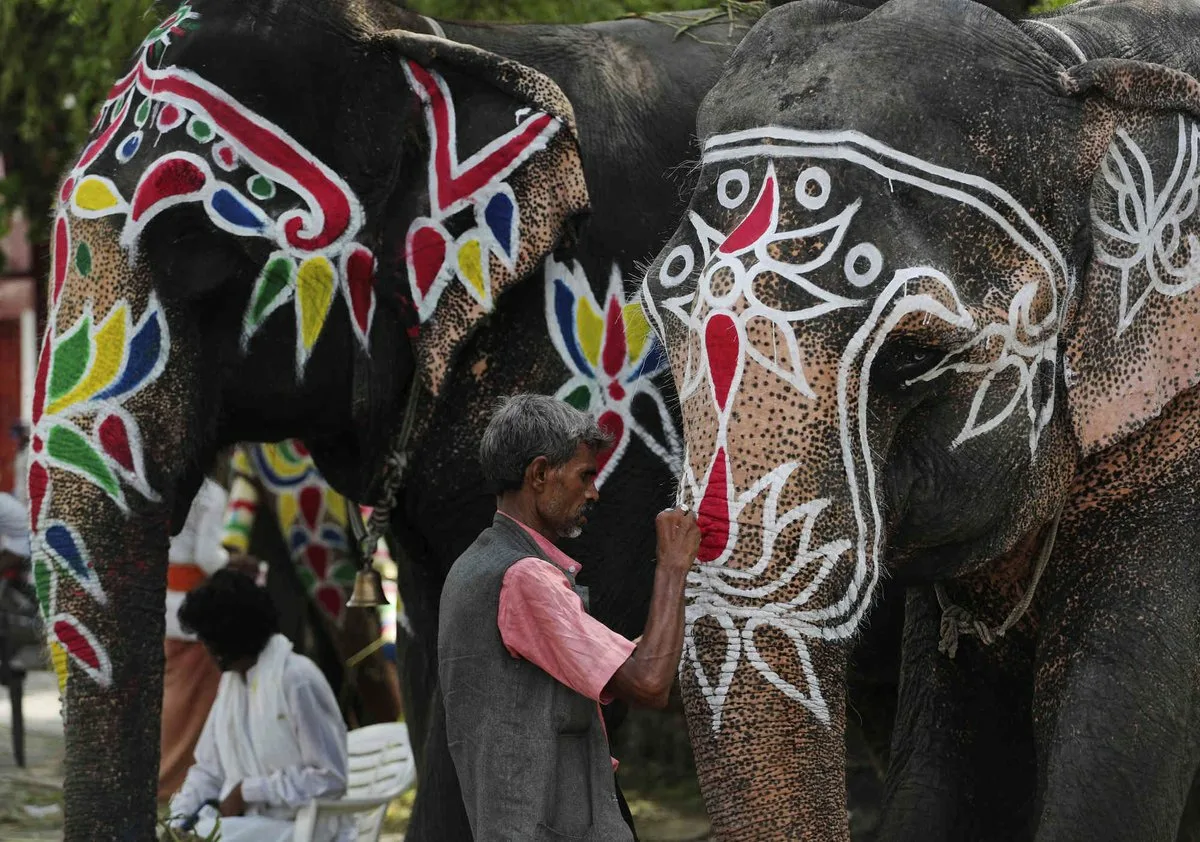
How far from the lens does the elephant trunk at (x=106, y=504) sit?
422 centimetres

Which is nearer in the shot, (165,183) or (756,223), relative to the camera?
(756,223)

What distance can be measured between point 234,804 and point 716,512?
266 cm

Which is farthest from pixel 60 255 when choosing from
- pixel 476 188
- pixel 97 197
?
pixel 476 188

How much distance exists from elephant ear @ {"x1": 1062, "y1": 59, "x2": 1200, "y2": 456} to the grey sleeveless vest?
34.0 inches

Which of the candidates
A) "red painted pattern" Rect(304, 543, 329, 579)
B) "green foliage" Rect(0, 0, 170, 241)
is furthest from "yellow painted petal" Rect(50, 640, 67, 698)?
"green foliage" Rect(0, 0, 170, 241)

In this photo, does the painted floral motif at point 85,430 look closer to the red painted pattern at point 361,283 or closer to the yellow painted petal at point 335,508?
the red painted pattern at point 361,283

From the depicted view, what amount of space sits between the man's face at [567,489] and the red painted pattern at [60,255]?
153cm

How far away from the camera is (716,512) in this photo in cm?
320

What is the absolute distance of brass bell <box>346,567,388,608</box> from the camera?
15.7 ft

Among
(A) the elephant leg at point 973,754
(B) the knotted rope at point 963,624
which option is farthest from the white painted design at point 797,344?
(A) the elephant leg at point 973,754

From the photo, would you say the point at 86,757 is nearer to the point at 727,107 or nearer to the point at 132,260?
the point at 132,260

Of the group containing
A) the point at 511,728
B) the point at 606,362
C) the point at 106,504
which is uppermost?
the point at 606,362

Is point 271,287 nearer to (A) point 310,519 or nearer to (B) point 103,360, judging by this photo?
(B) point 103,360

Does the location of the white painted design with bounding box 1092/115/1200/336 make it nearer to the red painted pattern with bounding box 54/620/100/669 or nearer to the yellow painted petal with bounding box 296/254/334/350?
the yellow painted petal with bounding box 296/254/334/350
